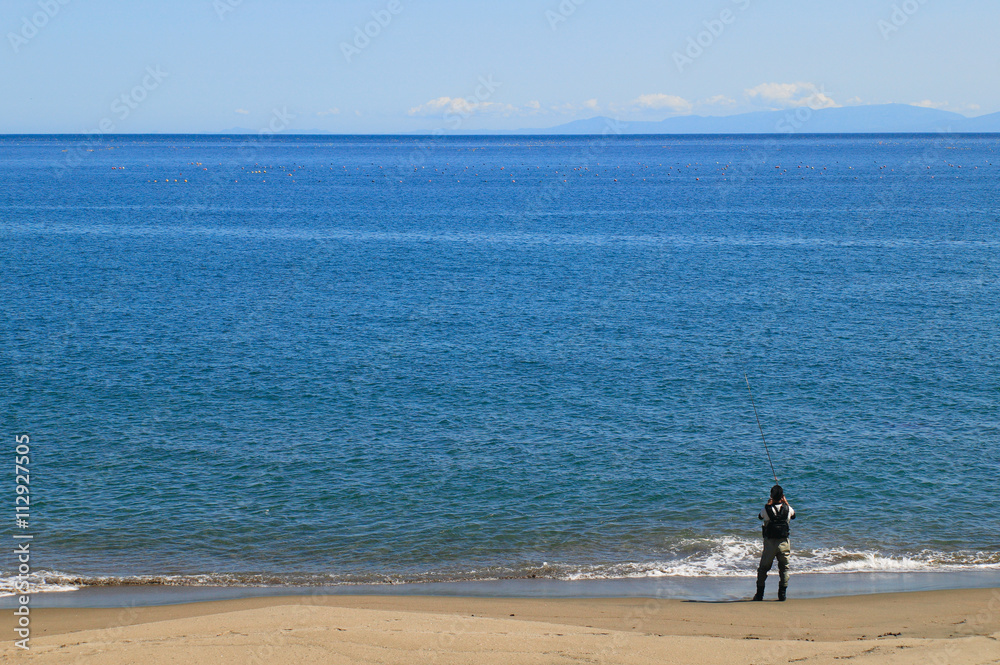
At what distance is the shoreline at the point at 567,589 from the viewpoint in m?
16.5

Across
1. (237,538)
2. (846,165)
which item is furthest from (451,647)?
(846,165)

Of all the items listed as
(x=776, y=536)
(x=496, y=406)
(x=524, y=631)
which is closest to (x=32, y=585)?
(x=524, y=631)

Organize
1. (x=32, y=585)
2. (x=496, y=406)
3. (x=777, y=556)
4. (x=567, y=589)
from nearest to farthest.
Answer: (x=777, y=556), (x=567, y=589), (x=32, y=585), (x=496, y=406)

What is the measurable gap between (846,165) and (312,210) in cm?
12779

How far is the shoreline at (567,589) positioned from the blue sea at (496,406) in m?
0.44

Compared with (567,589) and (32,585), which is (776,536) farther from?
(32,585)

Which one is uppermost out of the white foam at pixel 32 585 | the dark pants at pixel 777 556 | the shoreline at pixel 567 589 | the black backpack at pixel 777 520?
the black backpack at pixel 777 520

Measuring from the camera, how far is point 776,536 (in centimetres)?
1538

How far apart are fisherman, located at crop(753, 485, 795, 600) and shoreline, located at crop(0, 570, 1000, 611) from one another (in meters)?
0.76

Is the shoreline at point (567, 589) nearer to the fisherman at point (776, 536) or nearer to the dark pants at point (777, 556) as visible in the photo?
the fisherman at point (776, 536)

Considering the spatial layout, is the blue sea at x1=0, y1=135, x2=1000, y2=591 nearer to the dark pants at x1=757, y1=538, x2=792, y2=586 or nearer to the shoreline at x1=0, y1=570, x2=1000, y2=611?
the shoreline at x1=0, y1=570, x2=1000, y2=611

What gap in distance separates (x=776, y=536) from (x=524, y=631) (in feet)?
16.9

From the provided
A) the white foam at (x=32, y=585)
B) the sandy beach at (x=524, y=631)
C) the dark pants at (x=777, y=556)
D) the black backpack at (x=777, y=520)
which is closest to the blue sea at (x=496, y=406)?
the white foam at (x=32, y=585)

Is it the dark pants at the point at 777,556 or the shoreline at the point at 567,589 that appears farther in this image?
the shoreline at the point at 567,589
